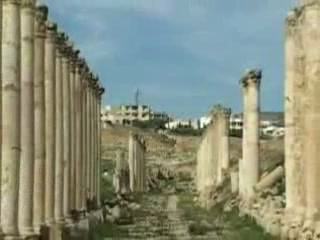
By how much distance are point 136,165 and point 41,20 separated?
152 ft

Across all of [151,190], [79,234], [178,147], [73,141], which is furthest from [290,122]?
[178,147]

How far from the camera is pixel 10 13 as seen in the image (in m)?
21.8

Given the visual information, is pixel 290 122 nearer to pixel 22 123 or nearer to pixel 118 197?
pixel 22 123

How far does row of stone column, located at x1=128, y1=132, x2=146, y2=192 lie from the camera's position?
70.4 metres

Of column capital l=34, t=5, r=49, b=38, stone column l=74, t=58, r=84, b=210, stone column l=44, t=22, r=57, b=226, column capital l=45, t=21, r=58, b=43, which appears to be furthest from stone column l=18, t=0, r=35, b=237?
stone column l=74, t=58, r=84, b=210

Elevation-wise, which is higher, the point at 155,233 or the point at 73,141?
the point at 73,141

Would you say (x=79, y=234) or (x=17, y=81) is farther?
→ (x=79, y=234)

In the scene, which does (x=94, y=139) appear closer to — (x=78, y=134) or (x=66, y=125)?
(x=78, y=134)

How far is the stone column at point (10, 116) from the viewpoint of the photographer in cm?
2094

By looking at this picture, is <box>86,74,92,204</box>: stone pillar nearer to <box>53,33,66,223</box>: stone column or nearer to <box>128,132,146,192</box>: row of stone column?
<box>53,33,66,223</box>: stone column

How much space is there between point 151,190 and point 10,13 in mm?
64468

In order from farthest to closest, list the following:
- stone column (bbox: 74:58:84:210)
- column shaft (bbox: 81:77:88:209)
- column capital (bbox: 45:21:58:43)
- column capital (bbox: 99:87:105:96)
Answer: column capital (bbox: 99:87:105:96) → column shaft (bbox: 81:77:88:209) → stone column (bbox: 74:58:84:210) → column capital (bbox: 45:21:58:43)

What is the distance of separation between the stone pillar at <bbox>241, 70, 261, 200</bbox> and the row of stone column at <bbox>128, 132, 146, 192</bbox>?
26690mm

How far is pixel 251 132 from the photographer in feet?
133
